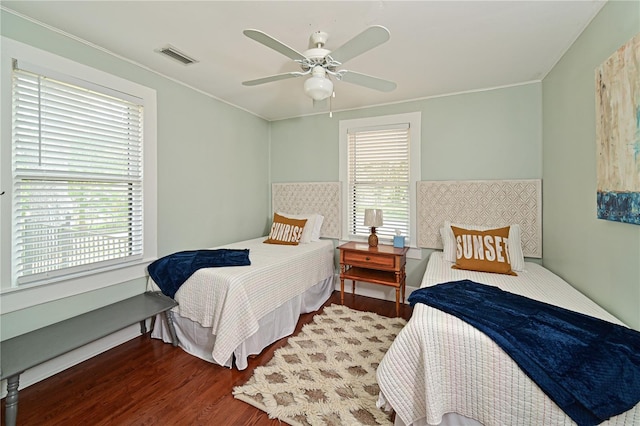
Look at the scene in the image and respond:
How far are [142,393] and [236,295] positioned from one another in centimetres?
83

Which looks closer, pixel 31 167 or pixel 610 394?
pixel 610 394

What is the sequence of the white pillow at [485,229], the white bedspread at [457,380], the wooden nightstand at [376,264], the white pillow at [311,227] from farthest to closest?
the white pillow at [311,227]
the wooden nightstand at [376,264]
the white pillow at [485,229]
the white bedspread at [457,380]

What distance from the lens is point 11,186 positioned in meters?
1.77

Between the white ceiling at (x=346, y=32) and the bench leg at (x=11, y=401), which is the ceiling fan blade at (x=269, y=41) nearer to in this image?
the white ceiling at (x=346, y=32)

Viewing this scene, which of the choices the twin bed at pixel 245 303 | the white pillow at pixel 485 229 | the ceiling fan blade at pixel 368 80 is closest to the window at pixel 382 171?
the white pillow at pixel 485 229

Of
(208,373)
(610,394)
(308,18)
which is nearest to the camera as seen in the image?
(610,394)

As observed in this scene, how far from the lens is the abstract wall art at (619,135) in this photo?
1.35 m

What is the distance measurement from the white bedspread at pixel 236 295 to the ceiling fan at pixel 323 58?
149 centimetres

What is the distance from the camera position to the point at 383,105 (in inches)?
135

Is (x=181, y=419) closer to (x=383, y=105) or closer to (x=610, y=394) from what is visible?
(x=610, y=394)

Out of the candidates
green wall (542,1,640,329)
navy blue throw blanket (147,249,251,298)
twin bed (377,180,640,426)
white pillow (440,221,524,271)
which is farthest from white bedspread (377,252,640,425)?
navy blue throw blanket (147,249,251,298)

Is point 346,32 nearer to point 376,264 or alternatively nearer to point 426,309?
point 426,309

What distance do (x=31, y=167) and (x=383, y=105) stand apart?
339 centimetres

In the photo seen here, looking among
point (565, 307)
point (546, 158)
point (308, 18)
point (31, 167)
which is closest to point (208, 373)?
point (31, 167)
